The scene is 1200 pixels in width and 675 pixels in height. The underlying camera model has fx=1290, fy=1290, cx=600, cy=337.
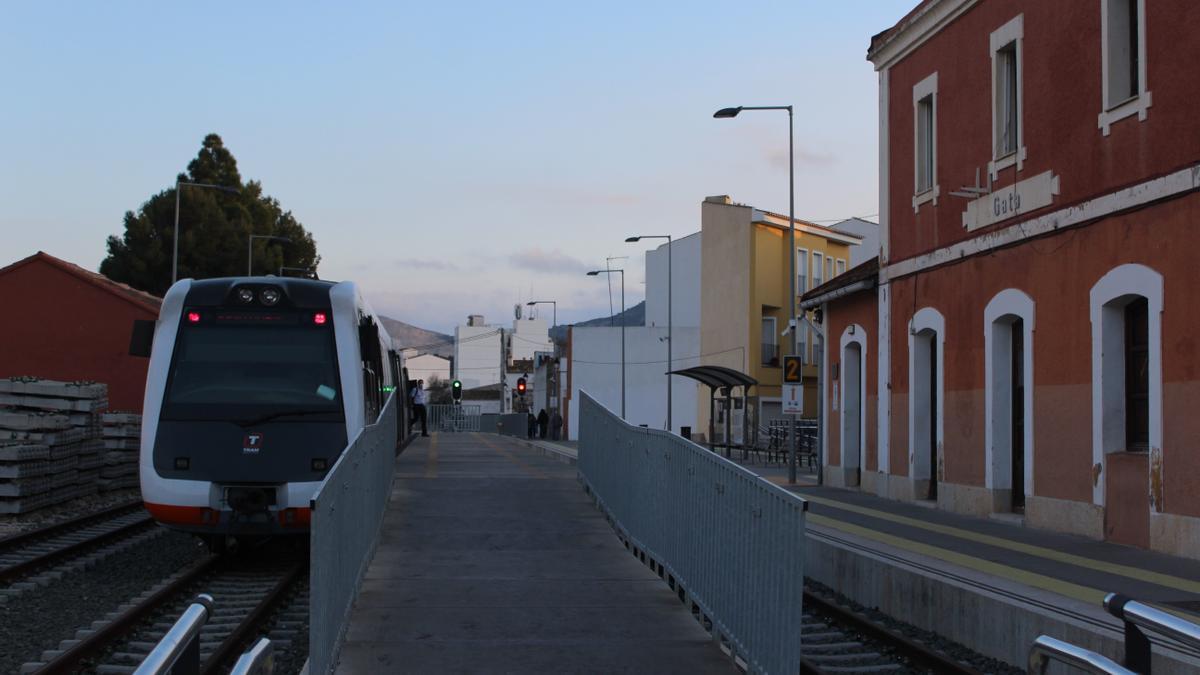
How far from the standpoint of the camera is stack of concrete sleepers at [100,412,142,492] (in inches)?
891

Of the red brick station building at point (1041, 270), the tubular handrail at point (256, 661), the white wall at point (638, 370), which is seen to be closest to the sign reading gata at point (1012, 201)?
the red brick station building at point (1041, 270)

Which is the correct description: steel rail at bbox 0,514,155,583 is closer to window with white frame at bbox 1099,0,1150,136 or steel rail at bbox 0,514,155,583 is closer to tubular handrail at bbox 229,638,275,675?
tubular handrail at bbox 229,638,275,675

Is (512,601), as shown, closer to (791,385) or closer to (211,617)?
(211,617)

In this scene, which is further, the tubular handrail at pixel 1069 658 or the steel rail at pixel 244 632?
the steel rail at pixel 244 632

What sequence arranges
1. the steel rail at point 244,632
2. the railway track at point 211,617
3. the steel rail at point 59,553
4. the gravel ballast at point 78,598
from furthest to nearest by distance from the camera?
the steel rail at point 59,553 → the gravel ballast at point 78,598 → the railway track at point 211,617 → the steel rail at point 244,632

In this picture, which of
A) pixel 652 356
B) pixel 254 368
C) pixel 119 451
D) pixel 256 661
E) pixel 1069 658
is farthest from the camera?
pixel 652 356

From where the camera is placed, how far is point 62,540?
600 inches

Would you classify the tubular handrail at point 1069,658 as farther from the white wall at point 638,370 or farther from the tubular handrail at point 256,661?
the white wall at point 638,370

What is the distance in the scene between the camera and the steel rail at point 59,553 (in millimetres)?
12055

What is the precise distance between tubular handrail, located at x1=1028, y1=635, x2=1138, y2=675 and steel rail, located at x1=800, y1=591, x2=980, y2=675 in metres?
4.09

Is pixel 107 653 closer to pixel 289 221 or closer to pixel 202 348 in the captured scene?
pixel 202 348

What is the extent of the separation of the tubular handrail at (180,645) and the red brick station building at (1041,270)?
11562 millimetres

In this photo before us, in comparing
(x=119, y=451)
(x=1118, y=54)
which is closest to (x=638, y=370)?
(x=119, y=451)

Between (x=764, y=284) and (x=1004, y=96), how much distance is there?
42.1 meters
